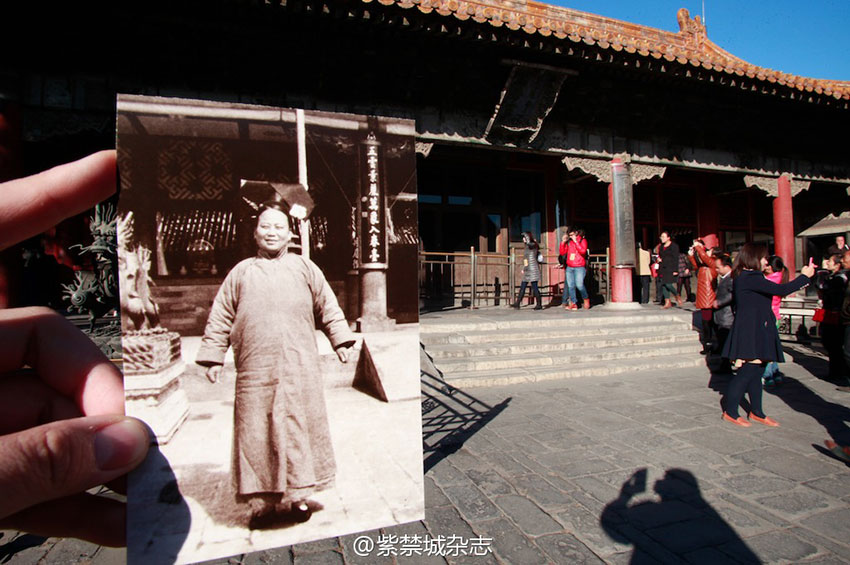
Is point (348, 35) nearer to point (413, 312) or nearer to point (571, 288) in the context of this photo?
point (413, 312)

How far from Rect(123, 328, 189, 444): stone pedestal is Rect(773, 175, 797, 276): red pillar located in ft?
41.1

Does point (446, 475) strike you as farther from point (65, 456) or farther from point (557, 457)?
point (65, 456)

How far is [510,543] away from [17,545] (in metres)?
2.60

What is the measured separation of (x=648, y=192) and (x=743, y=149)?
8.19ft

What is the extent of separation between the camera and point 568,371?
19.1 ft

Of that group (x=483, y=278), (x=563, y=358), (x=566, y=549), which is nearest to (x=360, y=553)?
(x=566, y=549)

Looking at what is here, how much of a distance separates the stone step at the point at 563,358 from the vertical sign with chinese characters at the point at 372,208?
13.9 feet

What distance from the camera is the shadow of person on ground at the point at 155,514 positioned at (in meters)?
1.16

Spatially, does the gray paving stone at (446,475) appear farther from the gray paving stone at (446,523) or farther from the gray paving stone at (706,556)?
the gray paving stone at (706,556)

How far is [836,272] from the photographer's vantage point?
18.2 feet

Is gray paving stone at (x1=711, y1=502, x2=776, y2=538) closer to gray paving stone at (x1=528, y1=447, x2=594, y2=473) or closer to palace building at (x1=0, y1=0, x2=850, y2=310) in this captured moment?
gray paving stone at (x1=528, y1=447, x2=594, y2=473)

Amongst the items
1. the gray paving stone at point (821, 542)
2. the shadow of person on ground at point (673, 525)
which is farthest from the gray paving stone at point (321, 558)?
the gray paving stone at point (821, 542)

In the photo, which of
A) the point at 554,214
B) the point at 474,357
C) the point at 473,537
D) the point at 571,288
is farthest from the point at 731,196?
the point at 473,537

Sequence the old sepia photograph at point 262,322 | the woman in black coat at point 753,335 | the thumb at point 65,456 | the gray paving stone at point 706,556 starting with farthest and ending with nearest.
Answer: the woman in black coat at point 753,335
the gray paving stone at point 706,556
the old sepia photograph at point 262,322
the thumb at point 65,456
